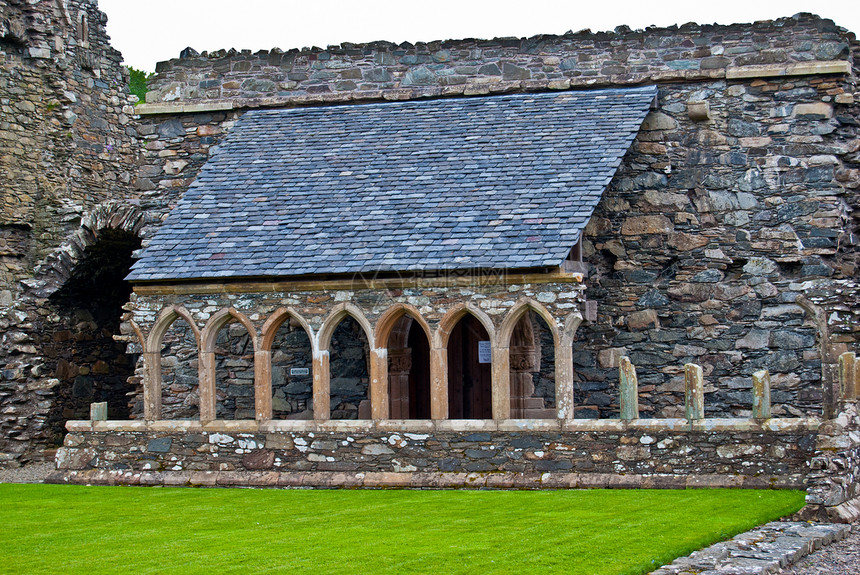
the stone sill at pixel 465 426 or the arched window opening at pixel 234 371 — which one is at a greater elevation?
the arched window opening at pixel 234 371

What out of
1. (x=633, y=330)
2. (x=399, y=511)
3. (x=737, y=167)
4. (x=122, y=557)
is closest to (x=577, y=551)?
(x=399, y=511)

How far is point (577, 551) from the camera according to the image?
8156 millimetres

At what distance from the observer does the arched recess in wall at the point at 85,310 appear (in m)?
17.0

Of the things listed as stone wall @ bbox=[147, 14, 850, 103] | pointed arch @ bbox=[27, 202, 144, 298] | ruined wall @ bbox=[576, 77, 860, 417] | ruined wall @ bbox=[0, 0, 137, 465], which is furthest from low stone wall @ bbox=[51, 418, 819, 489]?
stone wall @ bbox=[147, 14, 850, 103]

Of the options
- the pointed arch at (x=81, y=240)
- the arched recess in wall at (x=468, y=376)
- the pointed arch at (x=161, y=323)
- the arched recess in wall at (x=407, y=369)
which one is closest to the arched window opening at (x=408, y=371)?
the arched recess in wall at (x=407, y=369)

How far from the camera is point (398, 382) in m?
15.1

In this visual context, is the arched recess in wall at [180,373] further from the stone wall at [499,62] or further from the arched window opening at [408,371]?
the stone wall at [499,62]

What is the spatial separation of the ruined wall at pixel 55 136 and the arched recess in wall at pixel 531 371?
674 centimetres

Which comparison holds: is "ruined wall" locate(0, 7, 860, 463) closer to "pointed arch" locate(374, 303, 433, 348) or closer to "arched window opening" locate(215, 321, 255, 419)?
"arched window opening" locate(215, 321, 255, 419)

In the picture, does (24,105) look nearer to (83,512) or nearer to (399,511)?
(83,512)

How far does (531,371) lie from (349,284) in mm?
3088

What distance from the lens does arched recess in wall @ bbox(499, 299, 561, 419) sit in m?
14.7

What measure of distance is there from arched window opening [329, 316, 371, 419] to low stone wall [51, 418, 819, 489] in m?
2.58

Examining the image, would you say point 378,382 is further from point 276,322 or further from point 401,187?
point 401,187
